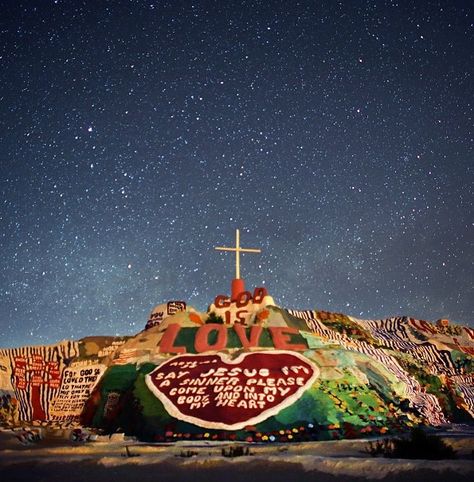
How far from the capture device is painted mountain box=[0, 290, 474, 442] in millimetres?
20953

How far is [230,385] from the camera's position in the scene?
2214 cm

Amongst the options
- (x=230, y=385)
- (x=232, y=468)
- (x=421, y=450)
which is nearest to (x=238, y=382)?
(x=230, y=385)

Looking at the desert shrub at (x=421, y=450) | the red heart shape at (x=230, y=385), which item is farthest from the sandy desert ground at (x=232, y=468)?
the red heart shape at (x=230, y=385)

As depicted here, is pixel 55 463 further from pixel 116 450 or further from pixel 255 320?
pixel 255 320

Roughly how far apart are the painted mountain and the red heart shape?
0.05 m

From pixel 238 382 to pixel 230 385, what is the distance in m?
0.36

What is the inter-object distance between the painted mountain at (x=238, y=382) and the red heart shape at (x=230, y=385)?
5 centimetres

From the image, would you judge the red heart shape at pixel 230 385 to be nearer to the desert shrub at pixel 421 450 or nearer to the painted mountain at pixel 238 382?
the painted mountain at pixel 238 382

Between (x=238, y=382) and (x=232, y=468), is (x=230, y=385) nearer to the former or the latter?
(x=238, y=382)

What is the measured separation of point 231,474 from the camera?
1100 centimetres

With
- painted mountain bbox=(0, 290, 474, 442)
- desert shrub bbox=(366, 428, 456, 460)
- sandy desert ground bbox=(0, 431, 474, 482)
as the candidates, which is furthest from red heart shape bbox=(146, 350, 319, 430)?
desert shrub bbox=(366, 428, 456, 460)

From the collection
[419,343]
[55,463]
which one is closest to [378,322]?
[419,343]

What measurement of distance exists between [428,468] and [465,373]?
34023 millimetres

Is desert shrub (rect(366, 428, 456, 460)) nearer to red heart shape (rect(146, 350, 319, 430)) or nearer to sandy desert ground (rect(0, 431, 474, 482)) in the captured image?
sandy desert ground (rect(0, 431, 474, 482))
